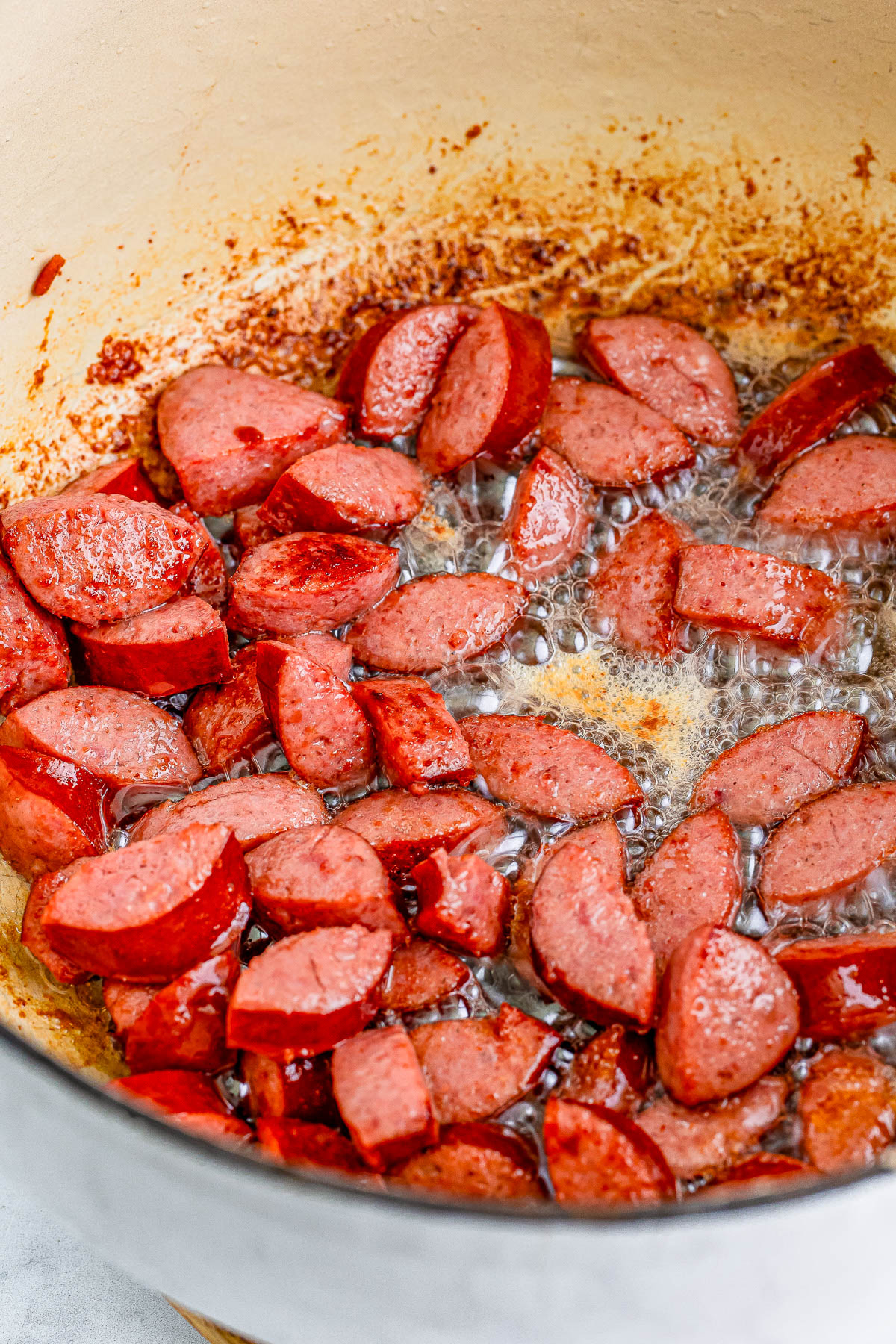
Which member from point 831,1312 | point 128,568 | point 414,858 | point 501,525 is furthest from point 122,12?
point 831,1312

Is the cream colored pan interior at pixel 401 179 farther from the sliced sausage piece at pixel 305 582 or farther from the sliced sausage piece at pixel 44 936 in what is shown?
the sliced sausage piece at pixel 44 936

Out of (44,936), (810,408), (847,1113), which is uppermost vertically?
(810,408)

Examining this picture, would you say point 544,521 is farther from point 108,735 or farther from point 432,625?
point 108,735

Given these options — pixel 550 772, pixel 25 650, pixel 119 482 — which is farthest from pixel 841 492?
pixel 25 650

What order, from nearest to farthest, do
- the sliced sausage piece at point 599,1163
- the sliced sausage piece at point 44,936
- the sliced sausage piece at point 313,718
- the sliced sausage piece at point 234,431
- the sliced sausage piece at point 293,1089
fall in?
the sliced sausage piece at point 599,1163
the sliced sausage piece at point 293,1089
the sliced sausage piece at point 44,936
the sliced sausage piece at point 313,718
the sliced sausage piece at point 234,431

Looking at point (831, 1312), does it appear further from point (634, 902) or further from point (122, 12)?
point (122, 12)

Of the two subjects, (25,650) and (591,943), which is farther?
(25,650)

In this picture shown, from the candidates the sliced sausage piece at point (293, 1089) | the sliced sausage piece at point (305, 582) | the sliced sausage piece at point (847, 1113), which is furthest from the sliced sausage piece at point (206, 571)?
the sliced sausage piece at point (847, 1113)
